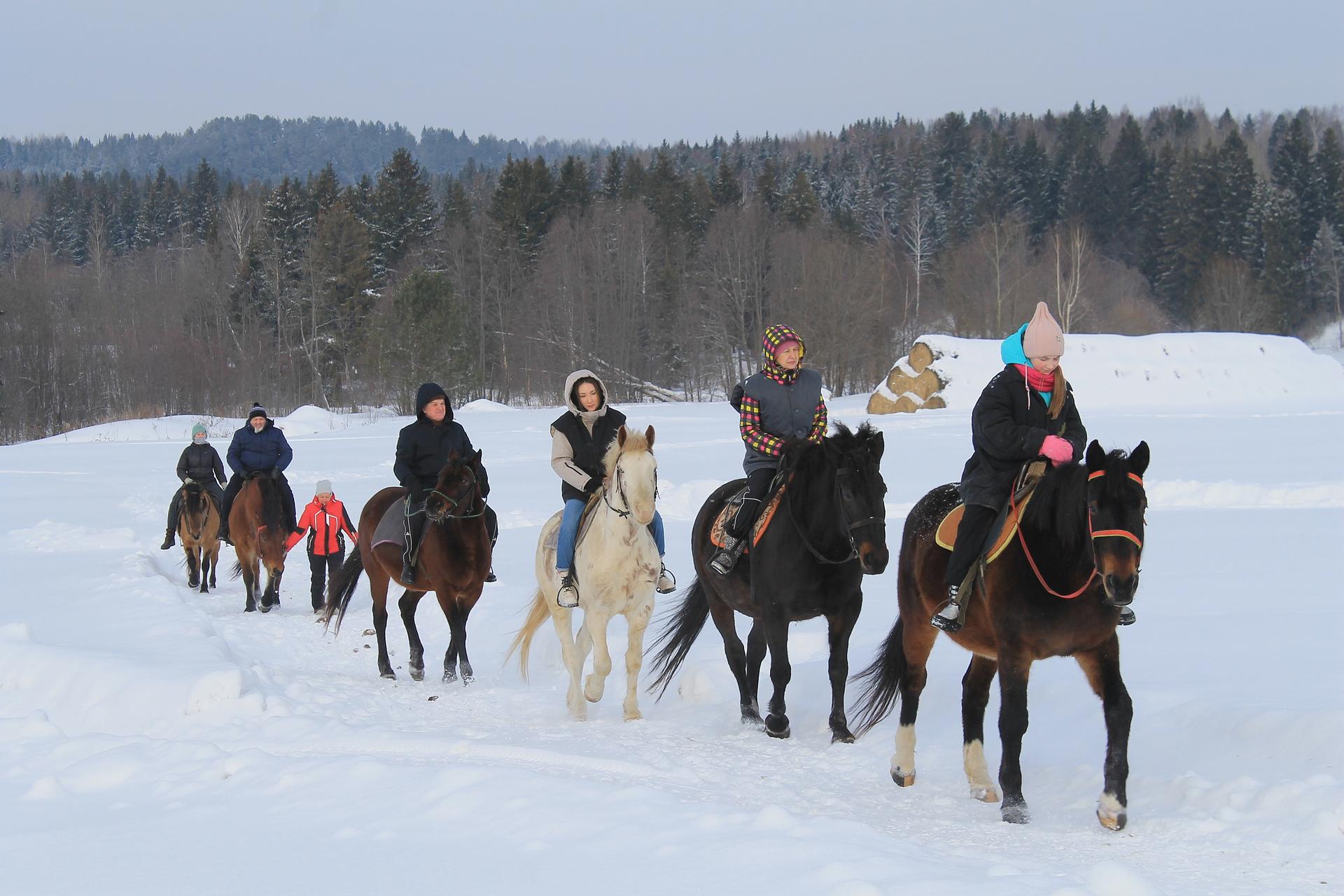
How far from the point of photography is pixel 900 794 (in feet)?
17.6

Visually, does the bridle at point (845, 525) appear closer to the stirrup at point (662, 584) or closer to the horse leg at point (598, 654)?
the stirrup at point (662, 584)

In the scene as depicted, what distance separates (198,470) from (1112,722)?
13.2m

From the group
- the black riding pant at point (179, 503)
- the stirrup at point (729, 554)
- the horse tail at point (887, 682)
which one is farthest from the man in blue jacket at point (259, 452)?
the horse tail at point (887, 682)

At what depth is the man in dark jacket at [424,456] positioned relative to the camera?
910 cm

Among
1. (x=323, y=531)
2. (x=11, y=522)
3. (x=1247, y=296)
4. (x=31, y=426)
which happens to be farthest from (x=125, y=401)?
(x=1247, y=296)

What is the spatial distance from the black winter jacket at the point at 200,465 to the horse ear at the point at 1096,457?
12.9 meters

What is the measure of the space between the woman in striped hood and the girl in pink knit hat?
73.2 inches

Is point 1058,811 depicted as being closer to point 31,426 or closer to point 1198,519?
point 1198,519

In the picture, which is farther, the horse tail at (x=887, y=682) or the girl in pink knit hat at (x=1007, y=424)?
the horse tail at (x=887, y=682)

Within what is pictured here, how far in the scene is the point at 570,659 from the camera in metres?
7.57

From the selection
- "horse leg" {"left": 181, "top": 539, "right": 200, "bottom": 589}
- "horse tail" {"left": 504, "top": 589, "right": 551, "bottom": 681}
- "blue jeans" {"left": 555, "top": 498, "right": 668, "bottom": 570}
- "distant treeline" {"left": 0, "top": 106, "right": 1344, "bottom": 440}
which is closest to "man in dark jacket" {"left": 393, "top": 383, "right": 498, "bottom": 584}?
"horse tail" {"left": 504, "top": 589, "right": 551, "bottom": 681}

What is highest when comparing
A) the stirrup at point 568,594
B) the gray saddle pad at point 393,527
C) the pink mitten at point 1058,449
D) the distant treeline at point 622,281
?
the distant treeline at point 622,281

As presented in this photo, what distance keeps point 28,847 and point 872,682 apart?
4491mm

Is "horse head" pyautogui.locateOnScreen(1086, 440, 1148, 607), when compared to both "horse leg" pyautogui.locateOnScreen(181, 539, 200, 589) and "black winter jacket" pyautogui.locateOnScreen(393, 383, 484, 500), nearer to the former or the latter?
"black winter jacket" pyautogui.locateOnScreen(393, 383, 484, 500)
